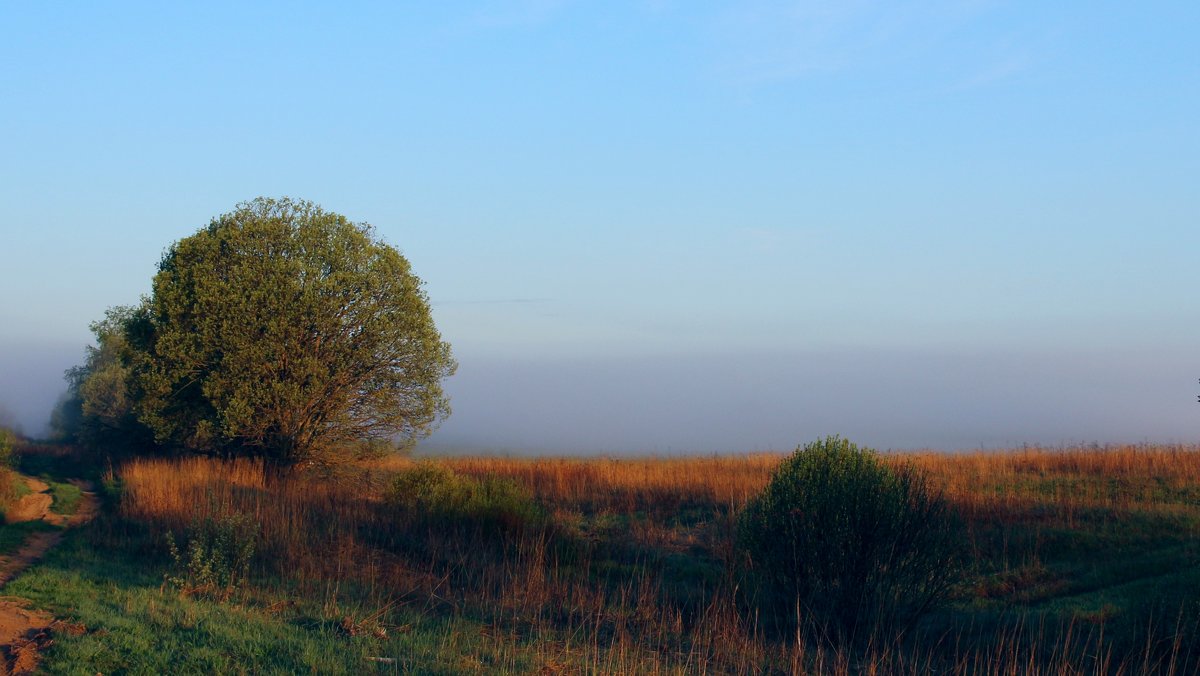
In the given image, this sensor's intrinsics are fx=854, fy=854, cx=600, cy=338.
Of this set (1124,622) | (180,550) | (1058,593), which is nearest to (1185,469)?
(1058,593)

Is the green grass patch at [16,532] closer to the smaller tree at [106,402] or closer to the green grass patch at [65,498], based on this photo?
the green grass patch at [65,498]

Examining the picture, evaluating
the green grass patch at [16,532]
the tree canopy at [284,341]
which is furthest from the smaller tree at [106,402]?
the green grass patch at [16,532]

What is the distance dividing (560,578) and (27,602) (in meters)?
7.05

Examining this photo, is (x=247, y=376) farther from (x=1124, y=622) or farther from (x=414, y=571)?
(x=1124, y=622)

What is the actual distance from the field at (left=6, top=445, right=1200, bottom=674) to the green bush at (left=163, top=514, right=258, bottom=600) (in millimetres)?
43

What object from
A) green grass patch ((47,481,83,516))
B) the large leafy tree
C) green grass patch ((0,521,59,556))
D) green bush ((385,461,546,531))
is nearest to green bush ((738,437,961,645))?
green bush ((385,461,546,531))

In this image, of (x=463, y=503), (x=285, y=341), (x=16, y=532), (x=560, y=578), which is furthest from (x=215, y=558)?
(x=285, y=341)

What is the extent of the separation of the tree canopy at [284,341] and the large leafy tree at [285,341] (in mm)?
32

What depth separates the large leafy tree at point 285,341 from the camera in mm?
21156

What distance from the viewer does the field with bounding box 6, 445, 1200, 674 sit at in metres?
7.79

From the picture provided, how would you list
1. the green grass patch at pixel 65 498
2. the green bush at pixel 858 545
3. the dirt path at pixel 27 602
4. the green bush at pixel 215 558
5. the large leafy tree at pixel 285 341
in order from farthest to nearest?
the large leafy tree at pixel 285 341, the green grass patch at pixel 65 498, the green bush at pixel 858 545, the green bush at pixel 215 558, the dirt path at pixel 27 602

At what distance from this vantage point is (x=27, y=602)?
926cm

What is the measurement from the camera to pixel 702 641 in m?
9.14

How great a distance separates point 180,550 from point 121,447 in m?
22.2
